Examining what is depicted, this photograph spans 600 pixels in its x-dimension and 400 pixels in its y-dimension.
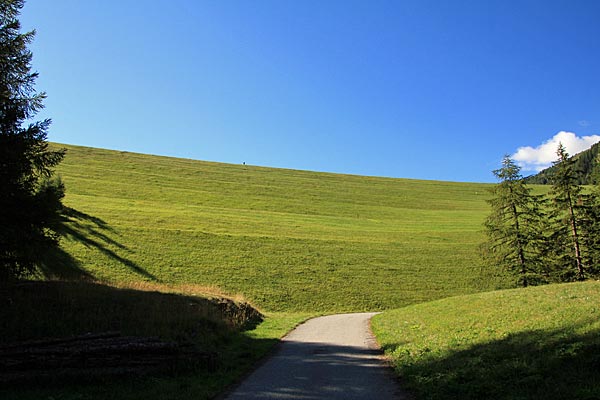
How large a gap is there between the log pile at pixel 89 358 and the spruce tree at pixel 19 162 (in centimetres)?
550

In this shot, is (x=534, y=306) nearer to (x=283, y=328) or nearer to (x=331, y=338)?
(x=331, y=338)

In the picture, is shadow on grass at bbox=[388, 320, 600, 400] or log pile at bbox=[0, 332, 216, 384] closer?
shadow on grass at bbox=[388, 320, 600, 400]

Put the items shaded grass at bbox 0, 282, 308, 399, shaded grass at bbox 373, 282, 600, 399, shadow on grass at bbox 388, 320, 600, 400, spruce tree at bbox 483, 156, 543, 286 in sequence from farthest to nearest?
spruce tree at bbox 483, 156, 543, 286 → shaded grass at bbox 0, 282, 308, 399 → shaded grass at bbox 373, 282, 600, 399 → shadow on grass at bbox 388, 320, 600, 400

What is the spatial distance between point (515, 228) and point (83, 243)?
4256 centimetres

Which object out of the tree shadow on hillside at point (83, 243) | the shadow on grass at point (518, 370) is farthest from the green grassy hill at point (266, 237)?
the shadow on grass at point (518, 370)

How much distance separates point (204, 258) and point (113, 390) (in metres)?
32.5

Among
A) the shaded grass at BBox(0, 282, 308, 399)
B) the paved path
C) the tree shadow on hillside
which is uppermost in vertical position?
the tree shadow on hillside

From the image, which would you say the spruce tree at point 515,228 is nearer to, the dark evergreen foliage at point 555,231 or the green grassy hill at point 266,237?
the dark evergreen foliage at point 555,231

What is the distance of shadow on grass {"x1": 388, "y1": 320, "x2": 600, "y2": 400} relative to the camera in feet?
22.6

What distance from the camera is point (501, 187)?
3619 centimetres

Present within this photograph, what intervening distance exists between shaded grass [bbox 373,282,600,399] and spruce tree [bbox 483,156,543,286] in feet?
57.1

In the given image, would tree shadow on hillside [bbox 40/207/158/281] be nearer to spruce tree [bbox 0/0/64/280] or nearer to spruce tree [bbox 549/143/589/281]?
spruce tree [bbox 0/0/64/280]

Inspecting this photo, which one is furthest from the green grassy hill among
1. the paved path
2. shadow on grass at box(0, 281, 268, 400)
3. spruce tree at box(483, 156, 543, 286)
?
the paved path

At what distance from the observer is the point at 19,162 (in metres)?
13.3
